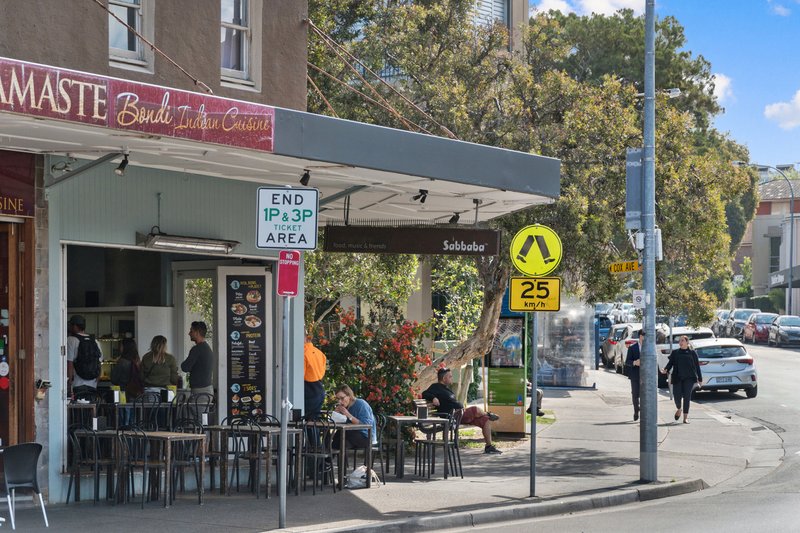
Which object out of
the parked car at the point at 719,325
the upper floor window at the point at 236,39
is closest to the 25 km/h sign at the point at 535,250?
the upper floor window at the point at 236,39

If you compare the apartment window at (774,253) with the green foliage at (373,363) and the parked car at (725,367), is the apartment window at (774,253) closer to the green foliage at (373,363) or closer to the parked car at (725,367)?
the parked car at (725,367)

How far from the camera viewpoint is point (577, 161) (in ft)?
58.7

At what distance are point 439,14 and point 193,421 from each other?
39.7 ft

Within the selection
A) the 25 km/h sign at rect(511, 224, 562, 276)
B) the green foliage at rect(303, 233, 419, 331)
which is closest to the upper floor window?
the 25 km/h sign at rect(511, 224, 562, 276)

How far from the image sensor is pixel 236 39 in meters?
14.2

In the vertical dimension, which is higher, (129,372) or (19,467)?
(129,372)

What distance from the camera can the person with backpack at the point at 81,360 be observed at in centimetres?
1331

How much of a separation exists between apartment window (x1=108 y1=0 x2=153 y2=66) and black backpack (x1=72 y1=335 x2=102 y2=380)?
3.29 meters

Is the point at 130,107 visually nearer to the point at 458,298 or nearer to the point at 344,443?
the point at 344,443

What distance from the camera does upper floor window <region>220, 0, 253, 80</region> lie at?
1403 centimetres

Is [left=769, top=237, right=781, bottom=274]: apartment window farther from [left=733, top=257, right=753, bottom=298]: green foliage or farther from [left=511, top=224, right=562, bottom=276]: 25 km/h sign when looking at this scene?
[left=511, top=224, right=562, bottom=276]: 25 km/h sign

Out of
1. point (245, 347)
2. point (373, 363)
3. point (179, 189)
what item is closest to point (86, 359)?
point (245, 347)

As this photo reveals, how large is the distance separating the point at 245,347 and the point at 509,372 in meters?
5.89

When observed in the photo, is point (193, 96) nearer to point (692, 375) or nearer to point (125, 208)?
point (125, 208)
